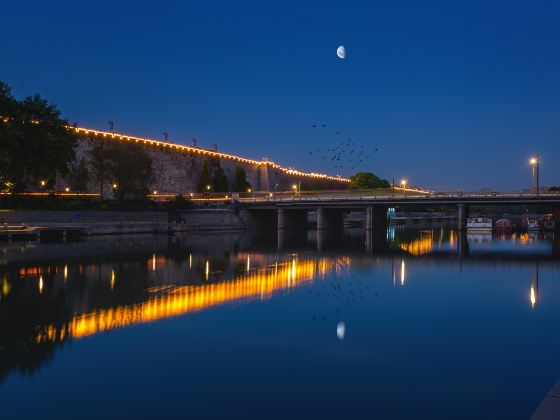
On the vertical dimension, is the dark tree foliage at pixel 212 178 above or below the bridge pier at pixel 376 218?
above

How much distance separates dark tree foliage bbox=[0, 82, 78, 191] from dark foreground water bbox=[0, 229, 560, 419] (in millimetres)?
24642

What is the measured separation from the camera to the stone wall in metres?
83.2

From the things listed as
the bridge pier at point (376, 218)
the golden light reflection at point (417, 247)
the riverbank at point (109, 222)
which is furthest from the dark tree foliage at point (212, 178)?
the golden light reflection at point (417, 247)

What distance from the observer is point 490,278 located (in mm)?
26703

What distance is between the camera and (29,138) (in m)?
48.7

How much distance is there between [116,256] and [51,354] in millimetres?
23718

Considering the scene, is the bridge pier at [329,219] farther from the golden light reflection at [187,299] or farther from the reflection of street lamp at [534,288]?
the reflection of street lamp at [534,288]

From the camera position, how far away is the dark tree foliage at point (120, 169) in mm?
76750

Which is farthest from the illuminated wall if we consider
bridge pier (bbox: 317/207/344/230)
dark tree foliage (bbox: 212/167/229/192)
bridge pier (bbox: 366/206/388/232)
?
bridge pier (bbox: 366/206/388/232)

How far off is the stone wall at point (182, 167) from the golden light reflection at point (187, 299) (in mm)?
58996

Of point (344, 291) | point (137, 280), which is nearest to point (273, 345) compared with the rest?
point (344, 291)

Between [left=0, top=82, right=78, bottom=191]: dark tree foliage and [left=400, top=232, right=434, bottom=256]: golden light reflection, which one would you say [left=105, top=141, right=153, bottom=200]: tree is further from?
[left=400, top=232, right=434, bottom=256]: golden light reflection

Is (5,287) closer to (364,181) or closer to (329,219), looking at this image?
(329,219)

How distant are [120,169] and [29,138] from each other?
97.5 ft
